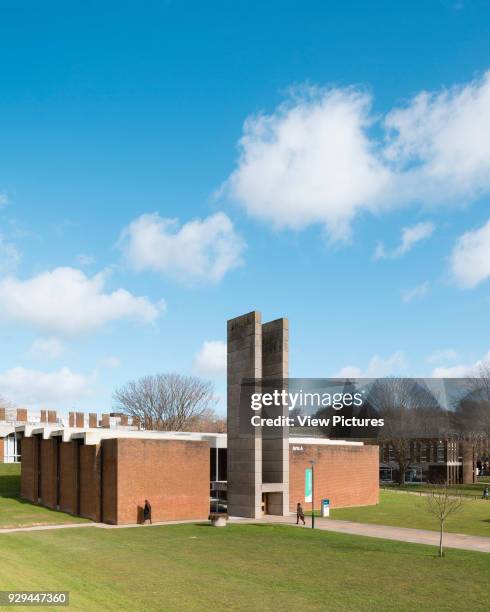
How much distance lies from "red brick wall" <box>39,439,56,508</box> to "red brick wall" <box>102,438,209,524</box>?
27.3 feet

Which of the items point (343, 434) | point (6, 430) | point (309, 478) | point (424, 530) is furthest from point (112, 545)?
point (343, 434)

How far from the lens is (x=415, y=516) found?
50.8 m

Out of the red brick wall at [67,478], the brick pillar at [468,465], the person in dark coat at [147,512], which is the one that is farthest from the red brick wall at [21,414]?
the brick pillar at [468,465]

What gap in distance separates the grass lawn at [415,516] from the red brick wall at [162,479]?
37.8ft

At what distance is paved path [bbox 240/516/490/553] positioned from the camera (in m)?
35.8

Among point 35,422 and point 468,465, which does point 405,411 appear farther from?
point 35,422

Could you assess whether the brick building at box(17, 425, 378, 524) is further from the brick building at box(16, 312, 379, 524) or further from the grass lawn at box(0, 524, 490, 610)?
the grass lawn at box(0, 524, 490, 610)

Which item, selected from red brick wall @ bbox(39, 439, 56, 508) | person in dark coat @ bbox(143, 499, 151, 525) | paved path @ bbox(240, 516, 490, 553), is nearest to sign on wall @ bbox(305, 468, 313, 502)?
paved path @ bbox(240, 516, 490, 553)

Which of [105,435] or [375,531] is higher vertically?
[105,435]

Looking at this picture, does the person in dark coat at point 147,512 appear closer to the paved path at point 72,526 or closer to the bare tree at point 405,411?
the paved path at point 72,526

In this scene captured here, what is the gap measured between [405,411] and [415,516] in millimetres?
53053

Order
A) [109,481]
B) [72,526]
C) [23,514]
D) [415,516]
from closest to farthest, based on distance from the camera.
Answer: [72,526] → [109,481] → [23,514] → [415,516]

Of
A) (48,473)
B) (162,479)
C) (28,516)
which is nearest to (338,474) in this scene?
(162,479)

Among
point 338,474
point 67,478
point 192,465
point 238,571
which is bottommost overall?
point 338,474
